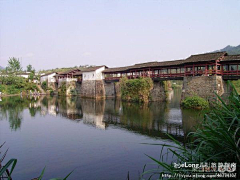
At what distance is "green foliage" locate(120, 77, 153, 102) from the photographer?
23.5m

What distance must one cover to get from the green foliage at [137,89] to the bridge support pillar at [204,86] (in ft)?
16.3

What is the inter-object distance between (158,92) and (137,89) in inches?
117

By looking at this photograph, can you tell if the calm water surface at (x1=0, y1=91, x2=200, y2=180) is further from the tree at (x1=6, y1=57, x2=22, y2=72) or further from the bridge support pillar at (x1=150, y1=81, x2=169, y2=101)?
the tree at (x1=6, y1=57, x2=22, y2=72)

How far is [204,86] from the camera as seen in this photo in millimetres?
18188

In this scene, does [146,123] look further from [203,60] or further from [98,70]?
[98,70]

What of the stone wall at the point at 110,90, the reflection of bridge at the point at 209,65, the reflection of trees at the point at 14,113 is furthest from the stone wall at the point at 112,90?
the reflection of trees at the point at 14,113

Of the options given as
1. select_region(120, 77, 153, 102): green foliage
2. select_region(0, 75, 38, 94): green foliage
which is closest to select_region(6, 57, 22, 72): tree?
select_region(0, 75, 38, 94): green foliage

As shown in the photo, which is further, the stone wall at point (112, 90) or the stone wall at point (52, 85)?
the stone wall at point (52, 85)

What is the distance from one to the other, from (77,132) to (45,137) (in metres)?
1.86

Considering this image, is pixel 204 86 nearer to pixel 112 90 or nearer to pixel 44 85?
pixel 112 90

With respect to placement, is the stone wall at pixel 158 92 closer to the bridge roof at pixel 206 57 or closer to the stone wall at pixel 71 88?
the bridge roof at pixel 206 57

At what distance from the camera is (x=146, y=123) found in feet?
43.0

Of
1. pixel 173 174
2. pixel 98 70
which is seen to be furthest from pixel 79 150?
pixel 98 70

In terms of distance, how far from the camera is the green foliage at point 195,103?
56.3ft
